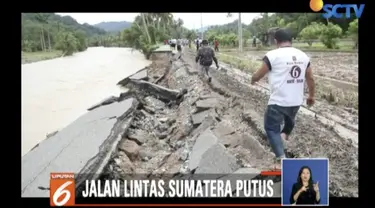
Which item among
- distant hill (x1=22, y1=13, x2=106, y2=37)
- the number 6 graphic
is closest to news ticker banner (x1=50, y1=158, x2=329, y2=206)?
the number 6 graphic

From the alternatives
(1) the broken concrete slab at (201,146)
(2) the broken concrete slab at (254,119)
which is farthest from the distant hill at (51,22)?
(2) the broken concrete slab at (254,119)

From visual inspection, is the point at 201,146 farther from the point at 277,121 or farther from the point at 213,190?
the point at 277,121

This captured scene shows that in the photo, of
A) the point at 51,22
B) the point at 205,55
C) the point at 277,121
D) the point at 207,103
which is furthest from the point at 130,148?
the point at 205,55

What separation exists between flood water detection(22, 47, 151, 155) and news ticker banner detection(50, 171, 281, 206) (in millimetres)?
1201

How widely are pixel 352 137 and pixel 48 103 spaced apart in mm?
7529

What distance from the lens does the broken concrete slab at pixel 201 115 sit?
5.41 m

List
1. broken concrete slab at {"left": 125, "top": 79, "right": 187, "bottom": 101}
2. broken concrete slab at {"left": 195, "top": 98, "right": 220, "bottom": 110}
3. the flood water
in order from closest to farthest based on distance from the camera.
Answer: broken concrete slab at {"left": 195, "top": 98, "right": 220, "bottom": 110} < the flood water < broken concrete slab at {"left": 125, "top": 79, "right": 187, "bottom": 101}

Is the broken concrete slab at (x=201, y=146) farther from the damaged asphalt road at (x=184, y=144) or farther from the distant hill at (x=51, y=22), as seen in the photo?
the distant hill at (x=51, y=22)

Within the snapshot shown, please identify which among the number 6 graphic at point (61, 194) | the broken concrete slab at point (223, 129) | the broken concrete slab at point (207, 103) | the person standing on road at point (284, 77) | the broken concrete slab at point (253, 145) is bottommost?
the number 6 graphic at point (61, 194)

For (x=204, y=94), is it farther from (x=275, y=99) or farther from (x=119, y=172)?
(x=275, y=99)

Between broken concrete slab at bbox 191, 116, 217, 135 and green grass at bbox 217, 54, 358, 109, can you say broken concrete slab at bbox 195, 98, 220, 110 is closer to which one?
broken concrete slab at bbox 191, 116, 217, 135

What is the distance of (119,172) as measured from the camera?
4008 mm

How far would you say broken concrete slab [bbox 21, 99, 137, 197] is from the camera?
3726mm
